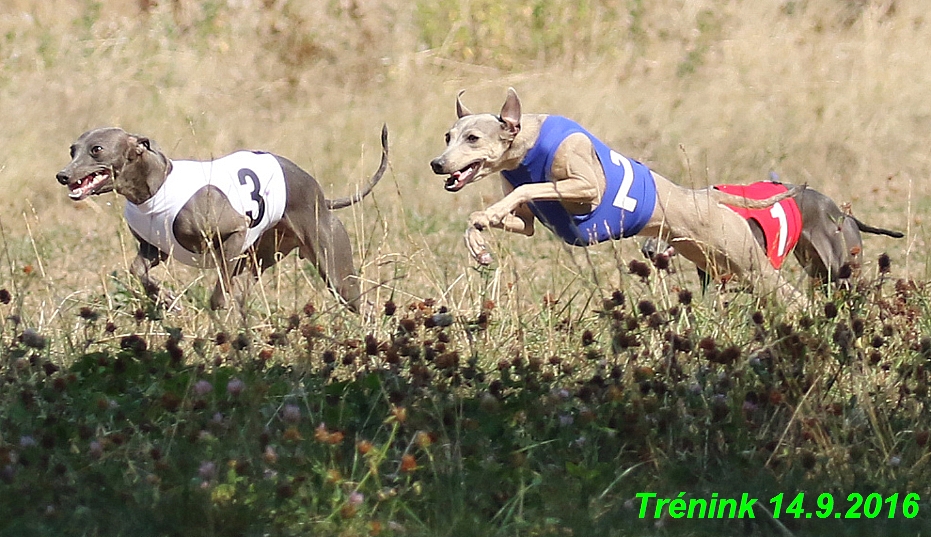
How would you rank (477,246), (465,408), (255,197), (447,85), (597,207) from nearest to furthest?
1. (465,408)
2. (477,246)
3. (597,207)
4. (255,197)
5. (447,85)

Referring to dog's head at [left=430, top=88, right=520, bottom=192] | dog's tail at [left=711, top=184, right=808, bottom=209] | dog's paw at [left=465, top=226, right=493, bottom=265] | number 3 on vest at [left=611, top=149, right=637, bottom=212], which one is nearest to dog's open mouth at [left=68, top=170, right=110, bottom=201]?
dog's head at [left=430, top=88, right=520, bottom=192]

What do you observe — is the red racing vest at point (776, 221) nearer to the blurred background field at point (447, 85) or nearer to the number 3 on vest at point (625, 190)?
the number 3 on vest at point (625, 190)

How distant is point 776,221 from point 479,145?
1.67 metres

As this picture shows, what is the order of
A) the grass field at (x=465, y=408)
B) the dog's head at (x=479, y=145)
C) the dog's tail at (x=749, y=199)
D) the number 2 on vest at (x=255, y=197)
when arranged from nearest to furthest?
the grass field at (x=465, y=408) → the dog's head at (x=479, y=145) → the dog's tail at (x=749, y=199) → the number 2 on vest at (x=255, y=197)

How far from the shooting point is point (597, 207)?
633 centimetres

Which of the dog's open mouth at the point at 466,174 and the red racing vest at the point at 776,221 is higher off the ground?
the dog's open mouth at the point at 466,174

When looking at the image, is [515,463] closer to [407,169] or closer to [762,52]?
[407,169]

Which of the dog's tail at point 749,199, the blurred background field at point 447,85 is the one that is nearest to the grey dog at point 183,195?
the dog's tail at point 749,199

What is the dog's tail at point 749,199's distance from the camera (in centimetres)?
670

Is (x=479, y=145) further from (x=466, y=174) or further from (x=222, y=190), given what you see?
(x=222, y=190)

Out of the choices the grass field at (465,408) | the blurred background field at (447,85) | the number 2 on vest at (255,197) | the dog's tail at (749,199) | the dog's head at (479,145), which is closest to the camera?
the grass field at (465,408)

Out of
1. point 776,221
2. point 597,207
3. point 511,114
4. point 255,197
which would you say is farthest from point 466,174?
point 776,221

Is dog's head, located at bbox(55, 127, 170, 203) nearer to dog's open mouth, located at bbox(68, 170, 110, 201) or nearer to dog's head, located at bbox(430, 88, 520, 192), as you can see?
dog's open mouth, located at bbox(68, 170, 110, 201)

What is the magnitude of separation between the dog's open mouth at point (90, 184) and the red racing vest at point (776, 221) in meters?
3.16
